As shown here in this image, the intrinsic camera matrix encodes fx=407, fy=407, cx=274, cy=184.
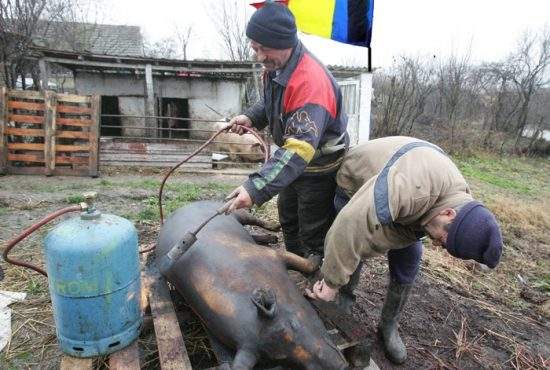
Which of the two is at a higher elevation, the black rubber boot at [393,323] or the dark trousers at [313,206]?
the dark trousers at [313,206]

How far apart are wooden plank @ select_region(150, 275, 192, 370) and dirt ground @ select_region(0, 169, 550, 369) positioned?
0.30m

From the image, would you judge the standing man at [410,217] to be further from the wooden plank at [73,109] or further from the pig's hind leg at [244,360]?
the wooden plank at [73,109]

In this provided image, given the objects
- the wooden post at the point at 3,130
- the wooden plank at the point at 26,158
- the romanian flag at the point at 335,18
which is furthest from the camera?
the wooden plank at the point at 26,158

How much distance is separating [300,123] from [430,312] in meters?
1.98

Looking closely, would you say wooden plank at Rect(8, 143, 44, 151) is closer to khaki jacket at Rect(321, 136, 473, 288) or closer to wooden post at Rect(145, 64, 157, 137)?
wooden post at Rect(145, 64, 157, 137)

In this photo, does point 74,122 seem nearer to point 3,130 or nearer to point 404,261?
point 3,130

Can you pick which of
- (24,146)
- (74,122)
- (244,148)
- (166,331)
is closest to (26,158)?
(24,146)

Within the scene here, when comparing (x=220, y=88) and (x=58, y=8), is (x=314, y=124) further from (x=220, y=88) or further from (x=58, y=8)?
(x=58, y=8)

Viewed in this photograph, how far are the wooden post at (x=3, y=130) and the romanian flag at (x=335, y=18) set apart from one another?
575 centimetres

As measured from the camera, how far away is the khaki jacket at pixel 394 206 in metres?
1.85

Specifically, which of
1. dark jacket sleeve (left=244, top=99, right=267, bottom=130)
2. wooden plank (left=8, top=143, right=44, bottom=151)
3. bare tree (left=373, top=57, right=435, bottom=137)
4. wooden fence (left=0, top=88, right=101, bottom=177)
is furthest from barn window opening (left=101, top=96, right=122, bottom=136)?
dark jacket sleeve (left=244, top=99, right=267, bottom=130)

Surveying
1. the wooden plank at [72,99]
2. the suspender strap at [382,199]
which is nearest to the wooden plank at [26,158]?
the wooden plank at [72,99]

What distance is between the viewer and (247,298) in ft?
6.43

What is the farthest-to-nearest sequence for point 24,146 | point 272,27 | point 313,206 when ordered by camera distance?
point 24,146 → point 313,206 → point 272,27
